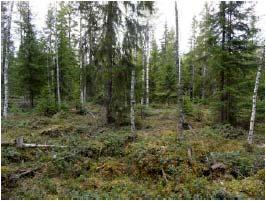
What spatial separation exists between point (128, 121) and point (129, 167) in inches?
305

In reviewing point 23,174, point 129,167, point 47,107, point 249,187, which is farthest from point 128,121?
point 249,187

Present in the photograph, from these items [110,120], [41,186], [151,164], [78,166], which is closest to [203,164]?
[151,164]

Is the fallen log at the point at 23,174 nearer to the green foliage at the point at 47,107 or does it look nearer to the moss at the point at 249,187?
the moss at the point at 249,187

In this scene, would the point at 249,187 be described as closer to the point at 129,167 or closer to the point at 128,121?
the point at 129,167

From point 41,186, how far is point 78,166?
6.30ft

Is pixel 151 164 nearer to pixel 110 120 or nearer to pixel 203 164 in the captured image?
pixel 203 164

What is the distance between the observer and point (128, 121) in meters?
19.4

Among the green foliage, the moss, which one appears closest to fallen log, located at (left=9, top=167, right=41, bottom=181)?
the moss

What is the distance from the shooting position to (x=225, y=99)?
19438 millimetres

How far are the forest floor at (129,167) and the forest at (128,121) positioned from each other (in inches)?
1.6

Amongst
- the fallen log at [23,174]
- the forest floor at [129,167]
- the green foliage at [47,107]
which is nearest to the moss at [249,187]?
the forest floor at [129,167]

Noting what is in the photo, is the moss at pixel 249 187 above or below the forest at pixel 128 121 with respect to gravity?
below

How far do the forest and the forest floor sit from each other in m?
0.04

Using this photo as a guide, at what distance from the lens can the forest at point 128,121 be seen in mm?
10172
